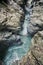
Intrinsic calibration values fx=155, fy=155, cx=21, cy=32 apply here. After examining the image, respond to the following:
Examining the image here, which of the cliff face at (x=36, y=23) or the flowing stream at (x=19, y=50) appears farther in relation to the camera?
the cliff face at (x=36, y=23)

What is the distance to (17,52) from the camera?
41.4 feet

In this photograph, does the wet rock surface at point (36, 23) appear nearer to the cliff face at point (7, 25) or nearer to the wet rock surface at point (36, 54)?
the cliff face at point (7, 25)

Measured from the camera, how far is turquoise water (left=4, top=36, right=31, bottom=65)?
11646mm

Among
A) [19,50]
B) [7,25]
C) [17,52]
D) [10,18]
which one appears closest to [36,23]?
[10,18]

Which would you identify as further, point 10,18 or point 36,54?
point 10,18

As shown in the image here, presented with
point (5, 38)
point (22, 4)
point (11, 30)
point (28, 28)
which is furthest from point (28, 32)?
point (22, 4)

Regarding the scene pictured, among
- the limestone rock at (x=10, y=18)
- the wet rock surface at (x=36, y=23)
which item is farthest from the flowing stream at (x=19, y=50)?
the limestone rock at (x=10, y=18)

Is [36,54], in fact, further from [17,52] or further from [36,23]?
[36,23]

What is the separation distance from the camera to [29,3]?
19.9 m

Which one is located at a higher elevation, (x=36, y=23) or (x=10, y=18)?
(x=10, y=18)

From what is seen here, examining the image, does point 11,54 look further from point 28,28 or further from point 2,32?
point 28,28

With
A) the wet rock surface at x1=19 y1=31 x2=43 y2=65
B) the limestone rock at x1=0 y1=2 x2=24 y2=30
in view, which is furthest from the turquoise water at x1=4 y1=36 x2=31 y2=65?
the wet rock surface at x1=19 y1=31 x2=43 y2=65

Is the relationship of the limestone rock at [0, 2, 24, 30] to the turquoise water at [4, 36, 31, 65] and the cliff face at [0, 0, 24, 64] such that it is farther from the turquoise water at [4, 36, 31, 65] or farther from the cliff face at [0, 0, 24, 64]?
the turquoise water at [4, 36, 31, 65]

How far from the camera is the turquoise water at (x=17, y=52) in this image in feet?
38.2
